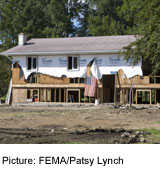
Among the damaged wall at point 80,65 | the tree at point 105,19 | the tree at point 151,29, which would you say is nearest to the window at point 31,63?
the damaged wall at point 80,65

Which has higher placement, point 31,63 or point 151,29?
point 151,29

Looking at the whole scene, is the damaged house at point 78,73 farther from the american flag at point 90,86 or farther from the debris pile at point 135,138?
the debris pile at point 135,138

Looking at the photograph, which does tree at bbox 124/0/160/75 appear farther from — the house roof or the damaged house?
the house roof

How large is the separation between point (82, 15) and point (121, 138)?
5457 cm

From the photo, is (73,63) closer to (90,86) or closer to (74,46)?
(74,46)

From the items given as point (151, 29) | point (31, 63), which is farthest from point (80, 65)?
point (151, 29)

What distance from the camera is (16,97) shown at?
132 ft

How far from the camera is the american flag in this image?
36.7 metres

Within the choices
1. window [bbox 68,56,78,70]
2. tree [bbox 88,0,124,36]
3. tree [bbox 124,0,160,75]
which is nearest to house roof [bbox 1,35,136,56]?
window [bbox 68,56,78,70]

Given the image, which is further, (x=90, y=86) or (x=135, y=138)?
(x=90, y=86)

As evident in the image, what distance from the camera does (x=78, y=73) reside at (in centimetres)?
3753

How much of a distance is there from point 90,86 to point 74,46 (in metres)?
4.92

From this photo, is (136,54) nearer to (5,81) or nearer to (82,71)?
(82,71)

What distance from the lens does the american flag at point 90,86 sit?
1444 inches
